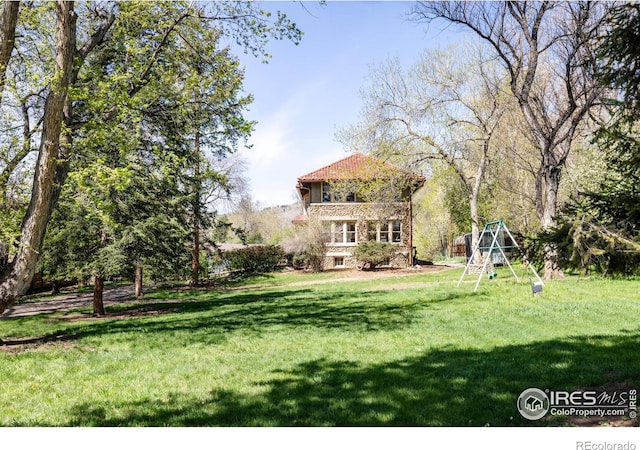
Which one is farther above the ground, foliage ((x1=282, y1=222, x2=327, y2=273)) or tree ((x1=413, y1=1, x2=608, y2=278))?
tree ((x1=413, y1=1, x2=608, y2=278))

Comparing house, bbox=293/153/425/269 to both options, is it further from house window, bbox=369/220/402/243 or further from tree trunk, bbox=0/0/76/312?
tree trunk, bbox=0/0/76/312

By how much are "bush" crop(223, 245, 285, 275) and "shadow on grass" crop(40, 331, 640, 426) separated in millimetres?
25750

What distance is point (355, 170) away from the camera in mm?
26078

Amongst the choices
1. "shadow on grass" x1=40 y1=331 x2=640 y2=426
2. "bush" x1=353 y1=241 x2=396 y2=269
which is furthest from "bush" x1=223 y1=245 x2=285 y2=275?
"shadow on grass" x1=40 y1=331 x2=640 y2=426

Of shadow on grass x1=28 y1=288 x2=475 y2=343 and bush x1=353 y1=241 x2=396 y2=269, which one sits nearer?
shadow on grass x1=28 y1=288 x2=475 y2=343

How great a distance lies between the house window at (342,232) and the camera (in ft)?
102

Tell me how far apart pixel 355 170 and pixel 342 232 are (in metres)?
6.50

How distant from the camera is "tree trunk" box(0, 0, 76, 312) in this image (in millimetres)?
8094

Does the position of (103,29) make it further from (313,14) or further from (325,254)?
(325,254)

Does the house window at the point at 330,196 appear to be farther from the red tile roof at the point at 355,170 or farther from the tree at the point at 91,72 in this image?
the tree at the point at 91,72

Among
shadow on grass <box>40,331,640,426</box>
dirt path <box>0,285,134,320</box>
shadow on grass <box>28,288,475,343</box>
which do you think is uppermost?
shadow on grass <box>40,331,640,426</box>

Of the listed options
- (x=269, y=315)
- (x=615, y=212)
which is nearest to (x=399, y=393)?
(x=615, y=212)

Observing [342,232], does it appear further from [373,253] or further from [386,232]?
[373,253]

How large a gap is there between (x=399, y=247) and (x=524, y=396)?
26.3 metres
